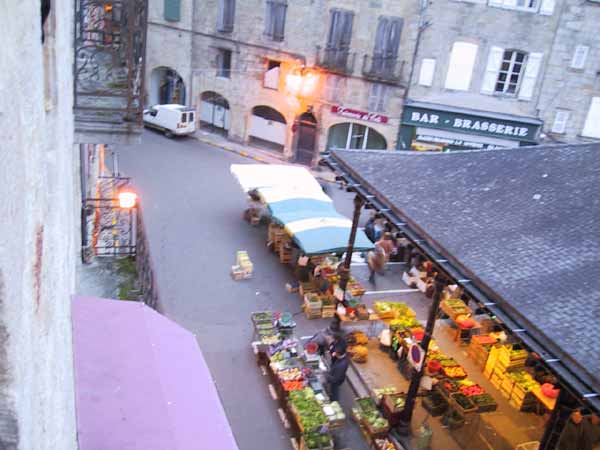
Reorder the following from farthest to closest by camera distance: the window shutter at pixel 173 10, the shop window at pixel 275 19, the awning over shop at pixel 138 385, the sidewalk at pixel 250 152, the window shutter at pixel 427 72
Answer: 1. the window shutter at pixel 173 10
2. the sidewalk at pixel 250 152
3. the shop window at pixel 275 19
4. the window shutter at pixel 427 72
5. the awning over shop at pixel 138 385

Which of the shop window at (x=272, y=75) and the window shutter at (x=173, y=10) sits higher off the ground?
the window shutter at (x=173, y=10)

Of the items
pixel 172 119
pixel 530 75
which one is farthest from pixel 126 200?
pixel 530 75

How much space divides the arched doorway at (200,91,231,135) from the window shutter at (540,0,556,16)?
14.4 meters

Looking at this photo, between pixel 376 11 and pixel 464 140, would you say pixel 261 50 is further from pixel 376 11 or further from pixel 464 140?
pixel 464 140

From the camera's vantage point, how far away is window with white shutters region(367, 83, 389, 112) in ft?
78.7

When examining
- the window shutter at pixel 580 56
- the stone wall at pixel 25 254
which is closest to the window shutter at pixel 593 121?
the window shutter at pixel 580 56

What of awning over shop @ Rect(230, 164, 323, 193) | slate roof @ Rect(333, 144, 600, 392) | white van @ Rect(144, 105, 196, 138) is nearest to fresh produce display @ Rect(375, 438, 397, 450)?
slate roof @ Rect(333, 144, 600, 392)

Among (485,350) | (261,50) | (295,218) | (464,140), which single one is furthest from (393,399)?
(261,50)

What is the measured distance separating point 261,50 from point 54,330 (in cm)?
2437

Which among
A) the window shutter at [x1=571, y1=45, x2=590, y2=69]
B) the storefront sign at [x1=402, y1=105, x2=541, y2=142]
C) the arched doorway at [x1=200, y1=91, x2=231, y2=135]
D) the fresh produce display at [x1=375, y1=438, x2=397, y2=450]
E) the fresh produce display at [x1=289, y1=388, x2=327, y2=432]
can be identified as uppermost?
the window shutter at [x1=571, y1=45, x2=590, y2=69]

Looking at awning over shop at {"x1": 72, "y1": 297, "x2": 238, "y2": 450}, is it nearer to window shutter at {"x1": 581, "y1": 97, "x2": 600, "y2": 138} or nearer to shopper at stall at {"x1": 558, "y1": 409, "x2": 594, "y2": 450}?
shopper at stall at {"x1": 558, "y1": 409, "x2": 594, "y2": 450}

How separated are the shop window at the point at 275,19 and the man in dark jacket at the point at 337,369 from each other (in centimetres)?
1757

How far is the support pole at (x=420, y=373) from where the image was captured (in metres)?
9.80

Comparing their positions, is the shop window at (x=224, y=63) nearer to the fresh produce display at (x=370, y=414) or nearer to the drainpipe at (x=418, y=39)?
the drainpipe at (x=418, y=39)
